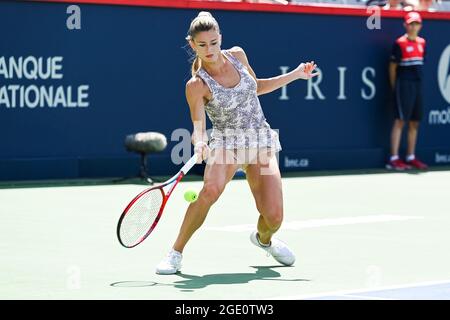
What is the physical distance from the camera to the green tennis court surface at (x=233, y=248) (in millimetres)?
7641

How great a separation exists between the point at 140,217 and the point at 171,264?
460 millimetres

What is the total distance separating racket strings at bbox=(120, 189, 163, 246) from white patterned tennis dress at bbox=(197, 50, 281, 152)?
2.13 ft

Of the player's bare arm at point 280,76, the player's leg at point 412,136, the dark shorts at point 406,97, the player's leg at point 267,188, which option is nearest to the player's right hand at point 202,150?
the player's leg at point 267,188

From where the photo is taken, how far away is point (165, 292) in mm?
7496

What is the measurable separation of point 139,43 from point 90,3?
862 mm

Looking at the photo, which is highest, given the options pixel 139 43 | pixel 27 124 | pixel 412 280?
pixel 139 43

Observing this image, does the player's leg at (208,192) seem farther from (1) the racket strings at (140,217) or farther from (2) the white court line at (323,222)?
(2) the white court line at (323,222)

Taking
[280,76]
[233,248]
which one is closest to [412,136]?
[233,248]

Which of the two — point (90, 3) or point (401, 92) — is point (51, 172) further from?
point (401, 92)

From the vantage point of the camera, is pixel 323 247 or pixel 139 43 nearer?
pixel 323 247

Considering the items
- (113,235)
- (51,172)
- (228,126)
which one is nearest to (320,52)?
(51,172)

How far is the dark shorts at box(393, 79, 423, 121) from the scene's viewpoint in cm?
1742

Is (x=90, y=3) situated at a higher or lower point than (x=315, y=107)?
higher

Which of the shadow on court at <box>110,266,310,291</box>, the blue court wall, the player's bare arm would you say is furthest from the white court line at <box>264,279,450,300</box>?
the blue court wall
